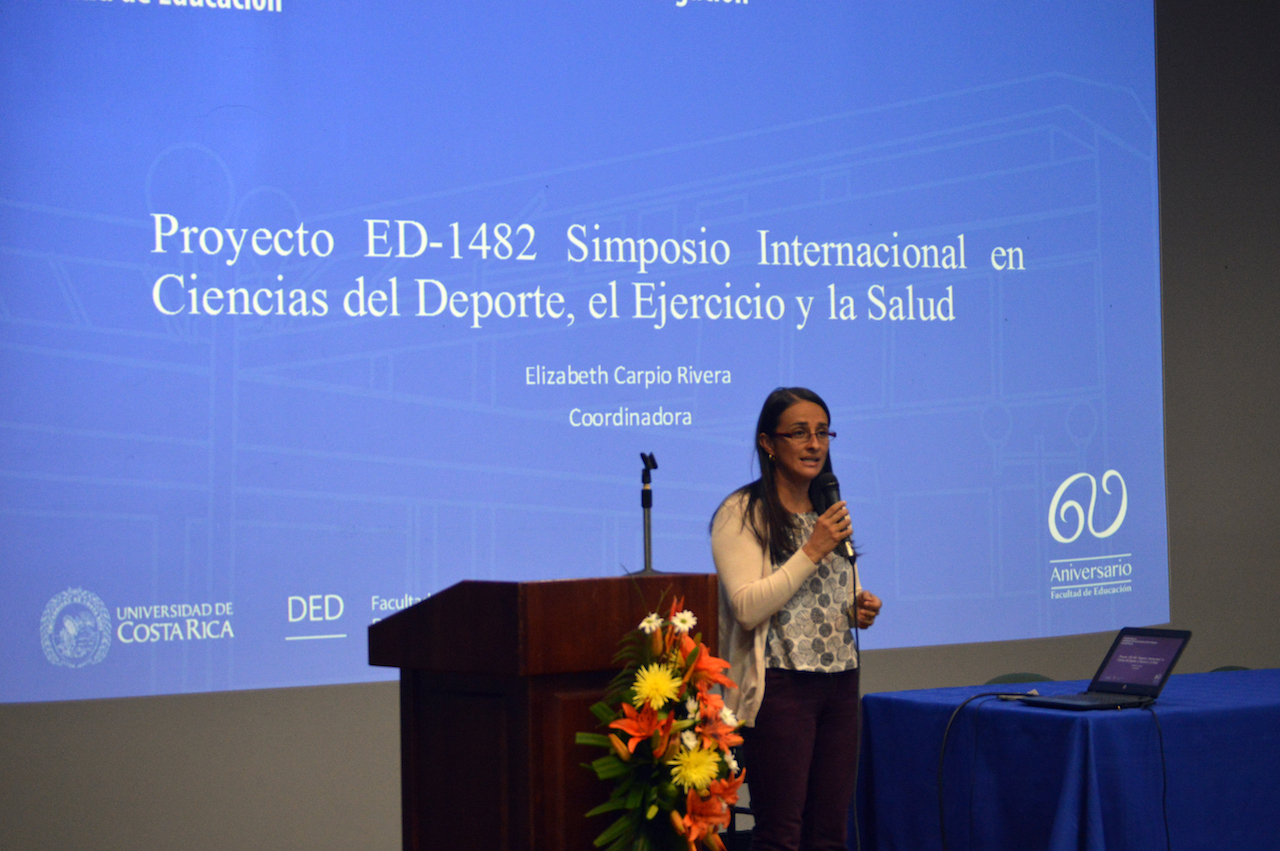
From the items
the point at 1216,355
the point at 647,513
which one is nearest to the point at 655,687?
the point at 647,513

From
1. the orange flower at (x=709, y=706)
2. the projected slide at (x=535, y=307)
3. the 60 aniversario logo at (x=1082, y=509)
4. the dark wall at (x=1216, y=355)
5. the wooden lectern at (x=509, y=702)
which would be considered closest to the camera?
the wooden lectern at (x=509, y=702)

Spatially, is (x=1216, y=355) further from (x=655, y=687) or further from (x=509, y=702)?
(x=509, y=702)

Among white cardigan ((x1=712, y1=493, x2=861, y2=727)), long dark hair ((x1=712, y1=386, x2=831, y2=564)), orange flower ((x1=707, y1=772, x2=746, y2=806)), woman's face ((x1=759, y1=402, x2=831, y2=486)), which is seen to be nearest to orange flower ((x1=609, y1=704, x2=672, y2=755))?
orange flower ((x1=707, y1=772, x2=746, y2=806))

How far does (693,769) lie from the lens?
65.3 inches

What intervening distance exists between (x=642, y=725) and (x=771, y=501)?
2.93 ft

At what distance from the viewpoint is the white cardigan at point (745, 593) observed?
Answer: 230 centimetres

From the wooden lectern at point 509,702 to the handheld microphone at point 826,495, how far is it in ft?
2.27

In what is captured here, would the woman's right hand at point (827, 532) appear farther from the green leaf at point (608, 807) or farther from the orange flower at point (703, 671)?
the green leaf at point (608, 807)

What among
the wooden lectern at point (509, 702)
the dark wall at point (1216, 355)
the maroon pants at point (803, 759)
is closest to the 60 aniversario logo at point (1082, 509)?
the dark wall at point (1216, 355)

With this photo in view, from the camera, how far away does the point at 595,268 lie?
3.51 metres

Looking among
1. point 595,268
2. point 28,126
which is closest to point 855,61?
point 595,268

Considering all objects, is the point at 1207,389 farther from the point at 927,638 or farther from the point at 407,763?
the point at 407,763

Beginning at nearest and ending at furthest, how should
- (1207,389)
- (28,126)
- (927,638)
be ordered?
(28,126)
(927,638)
(1207,389)

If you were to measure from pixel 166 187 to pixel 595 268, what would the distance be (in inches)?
45.6
